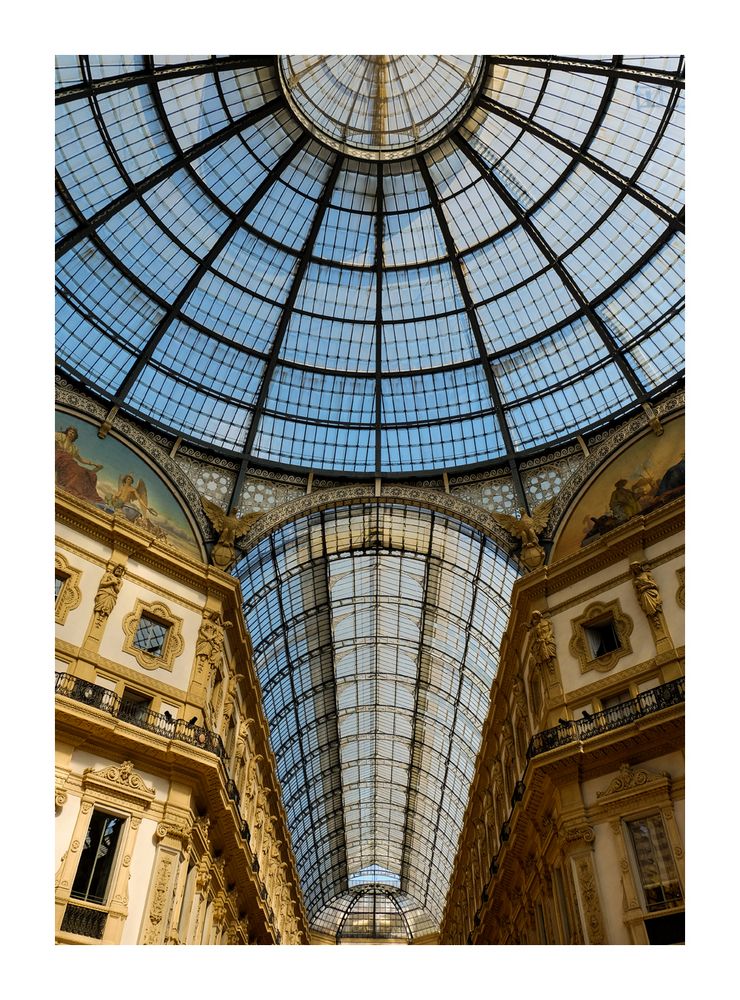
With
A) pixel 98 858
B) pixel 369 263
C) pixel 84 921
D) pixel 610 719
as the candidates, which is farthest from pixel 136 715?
pixel 369 263

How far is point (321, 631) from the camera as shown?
47.0m

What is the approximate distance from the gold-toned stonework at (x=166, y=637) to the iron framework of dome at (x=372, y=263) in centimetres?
736

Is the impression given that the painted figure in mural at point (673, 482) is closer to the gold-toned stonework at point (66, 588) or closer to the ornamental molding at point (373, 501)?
the ornamental molding at point (373, 501)

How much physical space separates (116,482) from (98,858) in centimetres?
1336

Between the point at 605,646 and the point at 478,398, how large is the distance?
14067mm

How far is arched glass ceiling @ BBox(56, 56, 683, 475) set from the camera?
29.2 meters

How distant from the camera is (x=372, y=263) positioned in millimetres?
35812

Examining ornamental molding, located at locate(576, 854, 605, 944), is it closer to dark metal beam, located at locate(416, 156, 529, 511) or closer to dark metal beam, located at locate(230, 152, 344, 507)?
dark metal beam, located at locate(416, 156, 529, 511)

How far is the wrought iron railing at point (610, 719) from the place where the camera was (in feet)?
73.0

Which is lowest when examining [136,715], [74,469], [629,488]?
[136,715]

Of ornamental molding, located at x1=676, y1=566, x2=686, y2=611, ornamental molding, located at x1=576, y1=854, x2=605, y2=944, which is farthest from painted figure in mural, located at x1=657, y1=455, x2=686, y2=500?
ornamental molding, located at x1=576, y1=854, x2=605, y2=944

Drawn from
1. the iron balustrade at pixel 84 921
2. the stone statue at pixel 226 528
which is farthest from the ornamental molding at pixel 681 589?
the iron balustrade at pixel 84 921

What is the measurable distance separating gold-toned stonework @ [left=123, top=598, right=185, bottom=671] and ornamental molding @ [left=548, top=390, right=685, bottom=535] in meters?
15.0

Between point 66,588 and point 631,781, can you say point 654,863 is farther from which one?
point 66,588
